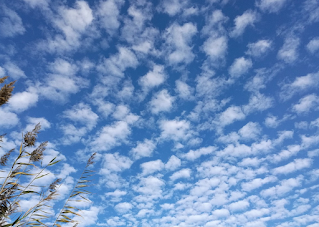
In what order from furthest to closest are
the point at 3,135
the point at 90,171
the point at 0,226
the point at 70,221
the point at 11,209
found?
the point at 90,171, the point at 3,135, the point at 70,221, the point at 11,209, the point at 0,226

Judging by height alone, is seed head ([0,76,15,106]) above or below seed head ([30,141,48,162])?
above

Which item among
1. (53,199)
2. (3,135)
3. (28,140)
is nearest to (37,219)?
(53,199)

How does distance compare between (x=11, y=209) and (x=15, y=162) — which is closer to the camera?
(x=11, y=209)

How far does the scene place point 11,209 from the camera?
4.46 metres

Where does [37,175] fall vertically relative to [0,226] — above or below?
above

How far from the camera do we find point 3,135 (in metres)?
5.19

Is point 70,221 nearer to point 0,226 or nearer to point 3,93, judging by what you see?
point 0,226

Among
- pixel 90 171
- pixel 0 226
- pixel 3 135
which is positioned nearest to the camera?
pixel 0 226

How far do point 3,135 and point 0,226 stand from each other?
2088 mm

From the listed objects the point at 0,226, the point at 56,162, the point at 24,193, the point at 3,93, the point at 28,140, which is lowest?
the point at 0,226

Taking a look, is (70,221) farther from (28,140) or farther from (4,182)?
(28,140)

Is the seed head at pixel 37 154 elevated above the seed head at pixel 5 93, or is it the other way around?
the seed head at pixel 5 93

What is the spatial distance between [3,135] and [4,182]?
3.84 feet

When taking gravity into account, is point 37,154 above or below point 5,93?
below
